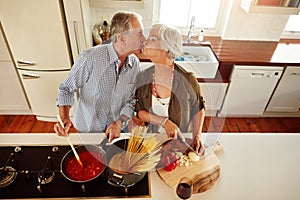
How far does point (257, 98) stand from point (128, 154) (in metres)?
1.90

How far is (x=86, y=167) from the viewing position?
96 cm

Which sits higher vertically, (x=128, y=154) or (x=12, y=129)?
(x=128, y=154)

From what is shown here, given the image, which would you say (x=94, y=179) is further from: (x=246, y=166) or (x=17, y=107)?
(x=17, y=107)

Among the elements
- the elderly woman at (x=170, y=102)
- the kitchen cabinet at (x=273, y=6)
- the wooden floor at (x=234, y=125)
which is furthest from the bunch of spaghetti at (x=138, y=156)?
the kitchen cabinet at (x=273, y=6)

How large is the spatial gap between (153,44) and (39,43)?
4.27ft

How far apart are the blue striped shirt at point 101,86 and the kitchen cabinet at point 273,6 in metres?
1.40

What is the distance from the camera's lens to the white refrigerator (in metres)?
1.67

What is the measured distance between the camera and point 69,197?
908 millimetres

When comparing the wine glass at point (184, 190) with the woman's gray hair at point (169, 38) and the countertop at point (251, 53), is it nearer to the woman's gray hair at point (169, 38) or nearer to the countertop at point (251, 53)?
the woman's gray hair at point (169, 38)

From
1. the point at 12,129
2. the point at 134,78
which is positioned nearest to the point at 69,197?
the point at 134,78

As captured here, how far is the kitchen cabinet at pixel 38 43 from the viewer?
1670mm

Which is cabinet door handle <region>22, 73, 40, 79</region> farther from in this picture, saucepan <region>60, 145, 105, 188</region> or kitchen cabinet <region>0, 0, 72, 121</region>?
saucepan <region>60, 145, 105, 188</region>

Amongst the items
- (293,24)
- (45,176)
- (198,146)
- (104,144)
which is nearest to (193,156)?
(198,146)

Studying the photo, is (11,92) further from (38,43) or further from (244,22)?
(244,22)
